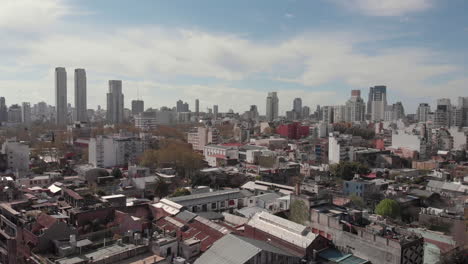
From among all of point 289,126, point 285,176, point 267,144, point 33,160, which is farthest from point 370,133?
point 33,160

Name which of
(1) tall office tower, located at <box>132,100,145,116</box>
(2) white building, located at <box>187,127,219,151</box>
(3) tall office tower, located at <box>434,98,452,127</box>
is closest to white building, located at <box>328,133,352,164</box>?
(2) white building, located at <box>187,127,219,151</box>

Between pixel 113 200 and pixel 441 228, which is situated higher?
pixel 113 200

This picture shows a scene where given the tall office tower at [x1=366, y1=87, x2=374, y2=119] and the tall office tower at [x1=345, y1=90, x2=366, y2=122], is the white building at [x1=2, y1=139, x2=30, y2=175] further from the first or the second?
the tall office tower at [x1=366, y1=87, x2=374, y2=119]

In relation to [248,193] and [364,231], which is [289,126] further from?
[364,231]

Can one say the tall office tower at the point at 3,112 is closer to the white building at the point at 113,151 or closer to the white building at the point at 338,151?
the white building at the point at 113,151

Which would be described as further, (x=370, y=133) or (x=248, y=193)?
(x=370, y=133)

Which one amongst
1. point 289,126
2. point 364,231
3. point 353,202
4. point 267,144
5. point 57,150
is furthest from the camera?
point 289,126

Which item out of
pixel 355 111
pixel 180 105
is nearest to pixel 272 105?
pixel 355 111
